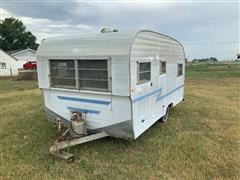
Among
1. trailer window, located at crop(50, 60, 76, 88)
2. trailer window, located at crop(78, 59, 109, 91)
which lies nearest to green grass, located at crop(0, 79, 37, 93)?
trailer window, located at crop(50, 60, 76, 88)

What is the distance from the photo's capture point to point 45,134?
18.7 feet

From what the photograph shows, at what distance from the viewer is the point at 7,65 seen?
32.3 meters

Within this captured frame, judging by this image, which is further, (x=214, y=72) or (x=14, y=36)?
(x=14, y=36)

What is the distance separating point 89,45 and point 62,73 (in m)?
1.00

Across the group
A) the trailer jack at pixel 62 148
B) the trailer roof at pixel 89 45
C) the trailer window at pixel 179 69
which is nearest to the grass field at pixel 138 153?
the trailer jack at pixel 62 148

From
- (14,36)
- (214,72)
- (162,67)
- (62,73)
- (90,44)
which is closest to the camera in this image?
(90,44)

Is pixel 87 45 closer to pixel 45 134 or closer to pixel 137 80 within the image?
pixel 137 80

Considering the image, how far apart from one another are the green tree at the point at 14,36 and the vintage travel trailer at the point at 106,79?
53216 millimetres

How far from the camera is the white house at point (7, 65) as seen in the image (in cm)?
3162

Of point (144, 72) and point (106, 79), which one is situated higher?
point (144, 72)

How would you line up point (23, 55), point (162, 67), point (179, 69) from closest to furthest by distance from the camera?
point (162, 67) < point (179, 69) < point (23, 55)

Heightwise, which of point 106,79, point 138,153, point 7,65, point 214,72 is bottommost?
point 138,153

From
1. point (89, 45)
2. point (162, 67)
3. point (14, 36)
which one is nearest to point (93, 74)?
point (89, 45)

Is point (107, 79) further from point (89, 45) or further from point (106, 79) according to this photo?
point (89, 45)
